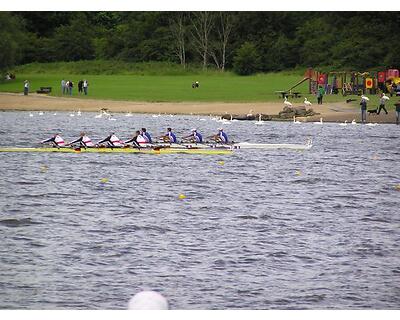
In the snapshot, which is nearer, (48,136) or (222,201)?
(222,201)

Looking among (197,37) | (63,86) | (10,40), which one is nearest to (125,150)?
(63,86)

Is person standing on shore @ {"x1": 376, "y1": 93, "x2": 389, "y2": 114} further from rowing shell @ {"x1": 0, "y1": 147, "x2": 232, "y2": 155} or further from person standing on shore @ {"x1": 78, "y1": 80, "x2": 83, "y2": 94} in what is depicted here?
person standing on shore @ {"x1": 78, "y1": 80, "x2": 83, "y2": 94}

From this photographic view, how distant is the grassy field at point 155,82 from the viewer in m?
23.0

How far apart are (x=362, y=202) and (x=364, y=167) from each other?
5.14 meters

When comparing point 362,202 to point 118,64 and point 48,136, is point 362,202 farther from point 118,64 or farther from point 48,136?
point 48,136

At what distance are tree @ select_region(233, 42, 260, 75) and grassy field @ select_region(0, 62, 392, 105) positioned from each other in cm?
51

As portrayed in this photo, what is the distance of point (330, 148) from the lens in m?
29.8

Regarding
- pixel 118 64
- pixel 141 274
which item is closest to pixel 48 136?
pixel 118 64

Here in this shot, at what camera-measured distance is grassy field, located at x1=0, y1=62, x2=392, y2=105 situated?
904 inches

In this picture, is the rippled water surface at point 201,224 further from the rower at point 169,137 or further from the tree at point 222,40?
the tree at point 222,40

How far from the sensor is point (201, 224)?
18.8 metres

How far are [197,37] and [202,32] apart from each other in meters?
0.66

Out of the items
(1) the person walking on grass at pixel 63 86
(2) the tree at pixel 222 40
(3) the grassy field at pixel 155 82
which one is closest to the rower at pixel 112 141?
(3) the grassy field at pixel 155 82

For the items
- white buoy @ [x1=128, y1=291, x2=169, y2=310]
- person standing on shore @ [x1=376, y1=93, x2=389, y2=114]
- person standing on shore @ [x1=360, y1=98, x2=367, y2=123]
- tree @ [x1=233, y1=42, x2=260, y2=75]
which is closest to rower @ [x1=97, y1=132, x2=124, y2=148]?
tree @ [x1=233, y1=42, x2=260, y2=75]
